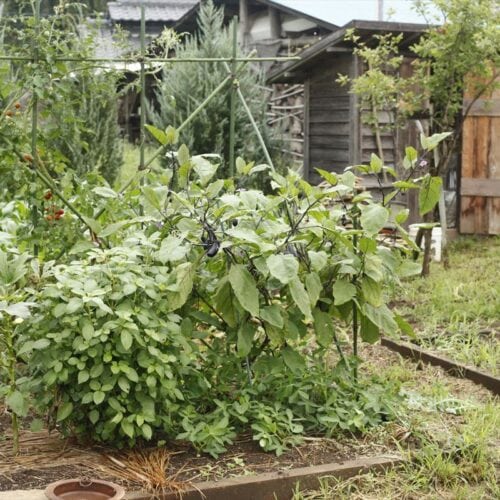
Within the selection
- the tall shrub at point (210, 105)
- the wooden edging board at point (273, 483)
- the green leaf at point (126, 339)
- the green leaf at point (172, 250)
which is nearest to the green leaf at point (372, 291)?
the wooden edging board at point (273, 483)

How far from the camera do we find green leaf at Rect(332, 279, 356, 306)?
11.0ft

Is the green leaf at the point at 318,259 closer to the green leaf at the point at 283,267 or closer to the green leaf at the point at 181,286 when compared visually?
the green leaf at the point at 283,267

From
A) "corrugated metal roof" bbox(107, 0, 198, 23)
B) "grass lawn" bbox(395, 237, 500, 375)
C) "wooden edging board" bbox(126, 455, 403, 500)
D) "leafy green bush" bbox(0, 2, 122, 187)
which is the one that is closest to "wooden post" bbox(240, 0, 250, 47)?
"corrugated metal roof" bbox(107, 0, 198, 23)

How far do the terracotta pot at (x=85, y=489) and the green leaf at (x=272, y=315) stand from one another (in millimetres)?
888

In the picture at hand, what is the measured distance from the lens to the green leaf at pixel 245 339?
3.29 metres

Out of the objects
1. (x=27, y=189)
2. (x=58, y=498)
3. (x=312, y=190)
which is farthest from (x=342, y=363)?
(x=27, y=189)

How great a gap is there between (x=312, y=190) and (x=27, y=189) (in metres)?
1.58

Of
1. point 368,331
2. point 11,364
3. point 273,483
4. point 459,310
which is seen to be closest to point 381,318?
point 368,331

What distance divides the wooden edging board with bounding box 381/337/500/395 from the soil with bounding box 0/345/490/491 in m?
1.07

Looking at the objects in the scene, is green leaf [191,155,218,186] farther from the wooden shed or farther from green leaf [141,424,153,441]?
the wooden shed

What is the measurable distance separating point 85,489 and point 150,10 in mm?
20204

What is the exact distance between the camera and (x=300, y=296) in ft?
10.6

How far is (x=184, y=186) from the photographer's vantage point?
3537mm

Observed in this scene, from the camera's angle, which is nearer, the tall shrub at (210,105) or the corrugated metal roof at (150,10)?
the tall shrub at (210,105)
